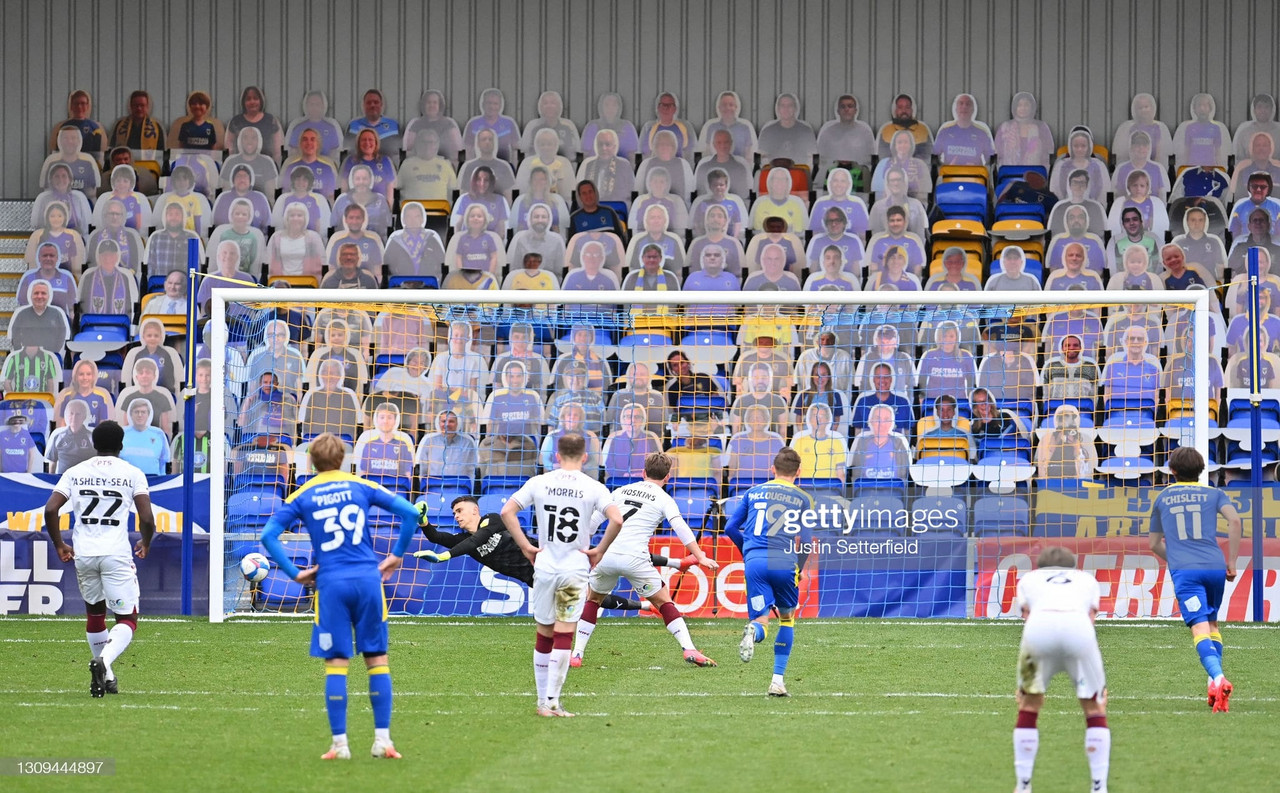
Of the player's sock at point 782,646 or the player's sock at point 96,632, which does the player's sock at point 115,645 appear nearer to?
the player's sock at point 96,632

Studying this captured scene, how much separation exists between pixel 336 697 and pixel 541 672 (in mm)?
1928

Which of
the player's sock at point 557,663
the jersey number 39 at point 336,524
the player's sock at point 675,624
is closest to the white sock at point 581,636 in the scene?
the player's sock at point 675,624

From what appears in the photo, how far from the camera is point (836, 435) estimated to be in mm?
16172

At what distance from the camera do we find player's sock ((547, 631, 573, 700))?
9242 mm

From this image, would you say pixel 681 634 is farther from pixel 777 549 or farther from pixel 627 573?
pixel 777 549

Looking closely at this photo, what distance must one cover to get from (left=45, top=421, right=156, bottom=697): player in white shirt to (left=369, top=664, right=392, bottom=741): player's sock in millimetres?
3182

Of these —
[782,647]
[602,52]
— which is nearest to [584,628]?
[782,647]

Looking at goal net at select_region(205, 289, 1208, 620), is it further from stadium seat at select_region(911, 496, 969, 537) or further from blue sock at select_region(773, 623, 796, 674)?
blue sock at select_region(773, 623, 796, 674)

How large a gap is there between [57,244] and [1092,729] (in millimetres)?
16602

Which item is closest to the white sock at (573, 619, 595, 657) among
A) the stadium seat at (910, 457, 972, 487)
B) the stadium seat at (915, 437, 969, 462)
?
the stadium seat at (910, 457, 972, 487)

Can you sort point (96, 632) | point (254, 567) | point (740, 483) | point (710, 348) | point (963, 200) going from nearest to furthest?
point (96, 632) → point (254, 567) → point (740, 483) → point (710, 348) → point (963, 200)

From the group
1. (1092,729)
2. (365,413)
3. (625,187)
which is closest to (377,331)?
(365,413)

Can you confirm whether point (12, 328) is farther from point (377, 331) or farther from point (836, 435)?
point (836, 435)

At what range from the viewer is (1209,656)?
9578mm
